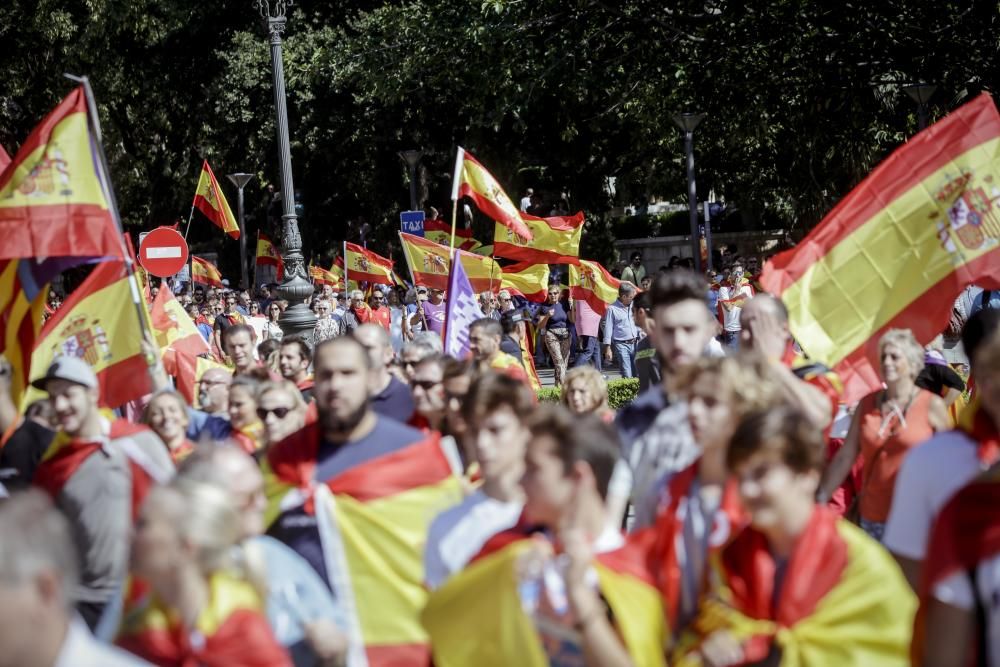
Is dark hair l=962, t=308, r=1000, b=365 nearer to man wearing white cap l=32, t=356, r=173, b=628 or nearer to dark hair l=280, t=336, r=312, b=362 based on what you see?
man wearing white cap l=32, t=356, r=173, b=628

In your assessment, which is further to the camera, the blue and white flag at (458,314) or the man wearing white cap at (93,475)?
the blue and white flag at (458,314)

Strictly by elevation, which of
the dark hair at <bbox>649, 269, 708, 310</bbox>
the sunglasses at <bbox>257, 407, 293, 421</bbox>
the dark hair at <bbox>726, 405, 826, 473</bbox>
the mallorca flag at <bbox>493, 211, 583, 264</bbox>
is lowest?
the sunglasses at <bbox>257, 407, 293, 421</bbox>

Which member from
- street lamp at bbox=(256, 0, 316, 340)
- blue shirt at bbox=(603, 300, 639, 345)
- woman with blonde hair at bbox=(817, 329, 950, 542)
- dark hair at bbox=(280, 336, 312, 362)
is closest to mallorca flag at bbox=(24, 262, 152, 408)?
dark hair at bbox=(280, 336, 312, 362)

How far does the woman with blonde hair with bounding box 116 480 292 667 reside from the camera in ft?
11.5

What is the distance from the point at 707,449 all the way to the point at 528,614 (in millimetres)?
700

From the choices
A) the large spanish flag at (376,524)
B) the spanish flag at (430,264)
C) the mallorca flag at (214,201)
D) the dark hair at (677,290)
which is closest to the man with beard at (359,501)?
the large spanish flag at (376,524)

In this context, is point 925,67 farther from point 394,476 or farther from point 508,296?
point 394,476

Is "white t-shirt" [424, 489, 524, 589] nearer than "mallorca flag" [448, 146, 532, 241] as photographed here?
Yes

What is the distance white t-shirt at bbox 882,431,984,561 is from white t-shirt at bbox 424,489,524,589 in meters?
1.10

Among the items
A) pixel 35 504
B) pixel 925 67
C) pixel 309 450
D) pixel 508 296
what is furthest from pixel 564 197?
pixel 35 504

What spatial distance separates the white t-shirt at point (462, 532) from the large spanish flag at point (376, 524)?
2.34 feet

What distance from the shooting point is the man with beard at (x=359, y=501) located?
544 centimetres

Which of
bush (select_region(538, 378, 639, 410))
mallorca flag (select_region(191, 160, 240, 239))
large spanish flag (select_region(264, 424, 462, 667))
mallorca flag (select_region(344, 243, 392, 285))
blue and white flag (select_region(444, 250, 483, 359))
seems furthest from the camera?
mallorca flag (select_region(344, 243, 392, 285))

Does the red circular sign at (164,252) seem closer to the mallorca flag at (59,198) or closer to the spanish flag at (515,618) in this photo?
the mallorca flag at (59,198)
